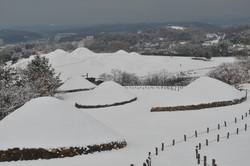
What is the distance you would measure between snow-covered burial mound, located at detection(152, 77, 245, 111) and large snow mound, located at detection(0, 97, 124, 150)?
11958 mm

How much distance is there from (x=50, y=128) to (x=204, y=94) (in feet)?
51.7

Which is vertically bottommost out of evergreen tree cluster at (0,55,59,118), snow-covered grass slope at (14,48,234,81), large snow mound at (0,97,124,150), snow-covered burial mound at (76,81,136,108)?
snow-covered grass slope at (14,48,234,81)

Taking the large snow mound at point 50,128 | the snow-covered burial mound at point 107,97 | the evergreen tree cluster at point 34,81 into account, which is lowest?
the snow-covered burial mound at point 107,97

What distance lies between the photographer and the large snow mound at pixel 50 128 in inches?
440

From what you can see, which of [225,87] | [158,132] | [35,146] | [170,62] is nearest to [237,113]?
[225,87]

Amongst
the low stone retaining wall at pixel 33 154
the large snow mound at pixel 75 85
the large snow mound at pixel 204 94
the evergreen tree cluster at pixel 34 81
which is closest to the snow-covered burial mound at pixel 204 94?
the large snow mound at pixel 204 94

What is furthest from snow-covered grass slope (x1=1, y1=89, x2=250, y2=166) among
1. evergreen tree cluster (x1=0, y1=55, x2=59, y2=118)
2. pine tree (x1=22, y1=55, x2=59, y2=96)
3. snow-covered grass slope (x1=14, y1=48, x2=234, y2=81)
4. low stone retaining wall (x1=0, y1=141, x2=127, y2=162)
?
snow-covered grass slope (x1=14, y1=48, x2=234, y2=81)

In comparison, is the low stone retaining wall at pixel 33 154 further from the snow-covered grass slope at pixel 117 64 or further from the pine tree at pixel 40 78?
the snow-covered grass slope at pixel 117 64

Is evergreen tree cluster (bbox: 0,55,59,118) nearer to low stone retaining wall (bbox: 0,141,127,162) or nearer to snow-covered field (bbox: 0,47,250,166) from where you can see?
snow-covered field (bbox: 0,47,250,166)

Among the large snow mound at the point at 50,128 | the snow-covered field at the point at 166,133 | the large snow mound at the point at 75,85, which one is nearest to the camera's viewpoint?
the snow-covered field at the point at 166,133

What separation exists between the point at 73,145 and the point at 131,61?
7917 centimetres

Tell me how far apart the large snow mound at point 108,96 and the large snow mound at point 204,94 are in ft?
22.4

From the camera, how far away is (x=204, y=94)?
2367 centimetres

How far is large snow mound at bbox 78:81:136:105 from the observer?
95.5 ft
